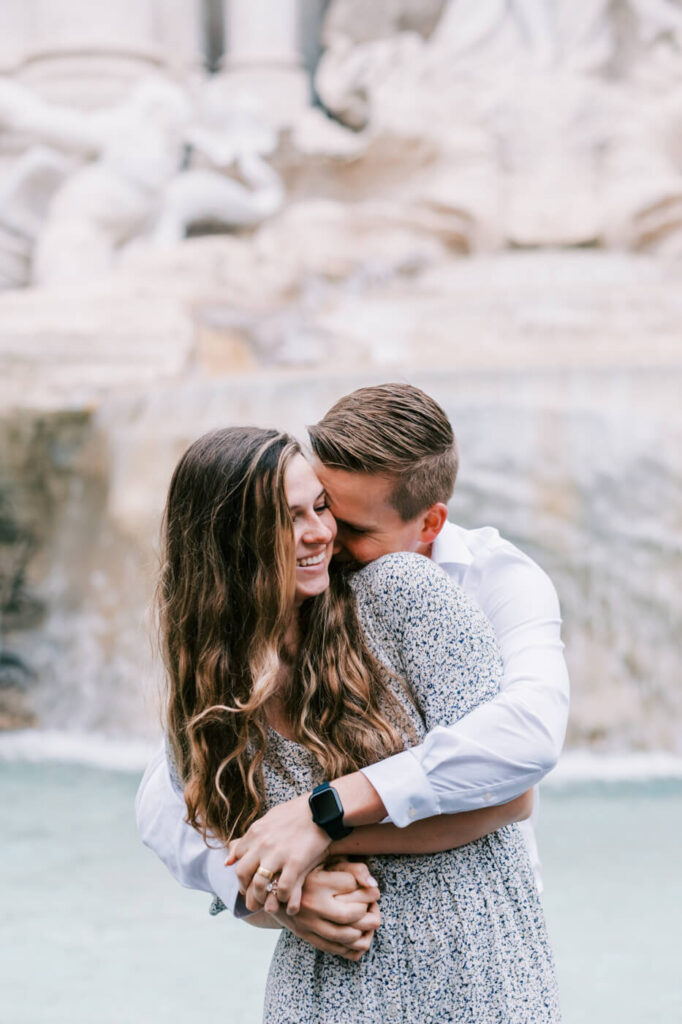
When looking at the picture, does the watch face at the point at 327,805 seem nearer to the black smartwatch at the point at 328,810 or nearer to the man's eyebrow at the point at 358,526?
the black smartwatch at the point at 328,810

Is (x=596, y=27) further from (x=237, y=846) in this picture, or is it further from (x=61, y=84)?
(x=237, y=846)

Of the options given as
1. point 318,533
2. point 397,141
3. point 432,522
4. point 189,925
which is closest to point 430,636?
point 318,533

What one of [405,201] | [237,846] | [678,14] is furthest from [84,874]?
[678,14]

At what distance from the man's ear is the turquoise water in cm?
149

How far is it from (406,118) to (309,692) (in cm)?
863

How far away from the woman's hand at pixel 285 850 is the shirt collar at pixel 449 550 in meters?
A: 0.37

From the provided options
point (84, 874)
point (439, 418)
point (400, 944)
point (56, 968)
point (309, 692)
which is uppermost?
point (439, 418)

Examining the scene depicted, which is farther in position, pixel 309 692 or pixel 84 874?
pixel 84 874

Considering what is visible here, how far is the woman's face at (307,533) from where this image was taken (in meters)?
1.21

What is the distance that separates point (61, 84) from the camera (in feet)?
32.5

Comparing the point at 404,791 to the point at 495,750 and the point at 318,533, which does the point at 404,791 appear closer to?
the point at 495,750

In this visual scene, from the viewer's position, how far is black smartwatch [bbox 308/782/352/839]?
3.74 feet

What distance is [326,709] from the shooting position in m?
1.18

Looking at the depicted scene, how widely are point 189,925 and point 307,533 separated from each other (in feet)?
7.08
